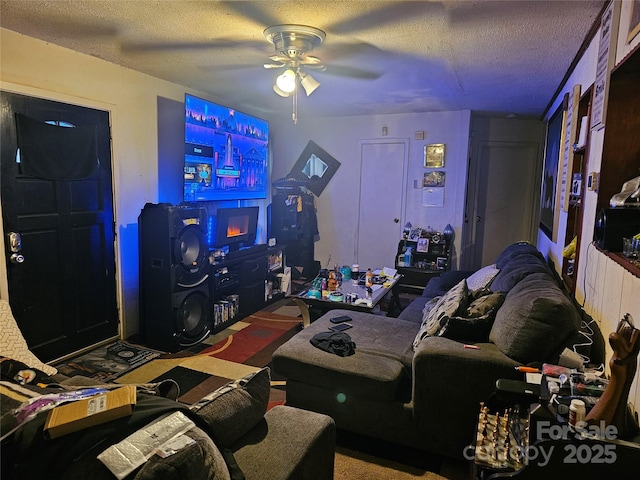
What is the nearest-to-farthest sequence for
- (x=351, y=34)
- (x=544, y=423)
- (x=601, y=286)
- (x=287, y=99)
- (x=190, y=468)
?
1. (x=190, y=468)
2. (x=544, y=423)
3. (x=601, y=286)
4. (x=351, y=34)
5. (x=287, y=99)

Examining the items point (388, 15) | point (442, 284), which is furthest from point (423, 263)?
point (388, 15)

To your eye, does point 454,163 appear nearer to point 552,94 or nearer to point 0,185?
point 552,94

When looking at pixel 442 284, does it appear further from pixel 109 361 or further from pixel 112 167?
pixel 112 167

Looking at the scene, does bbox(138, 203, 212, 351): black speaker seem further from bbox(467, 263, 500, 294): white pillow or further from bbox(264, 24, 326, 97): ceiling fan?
bbox(467, 263, 500, 294): white pillow

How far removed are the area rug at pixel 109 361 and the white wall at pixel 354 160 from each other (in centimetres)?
328

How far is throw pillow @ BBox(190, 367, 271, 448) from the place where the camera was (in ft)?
4.27

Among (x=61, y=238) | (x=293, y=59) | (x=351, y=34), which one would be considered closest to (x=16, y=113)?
(x=61, y=238)

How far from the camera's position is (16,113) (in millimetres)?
2803

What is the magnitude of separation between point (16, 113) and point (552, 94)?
4.63 m

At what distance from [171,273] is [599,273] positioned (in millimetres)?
2935

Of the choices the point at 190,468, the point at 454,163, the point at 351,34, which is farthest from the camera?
the point at 454,163

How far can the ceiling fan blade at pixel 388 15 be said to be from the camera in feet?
7.29

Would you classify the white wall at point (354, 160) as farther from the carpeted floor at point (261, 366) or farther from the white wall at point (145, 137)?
the carpeted floor at point (261, 366)

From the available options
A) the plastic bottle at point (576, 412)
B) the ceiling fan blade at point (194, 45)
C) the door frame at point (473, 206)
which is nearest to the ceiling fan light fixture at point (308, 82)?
→ the ceiling fan blade at point (194, 45)
